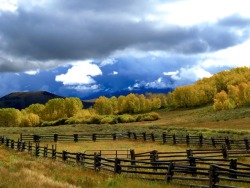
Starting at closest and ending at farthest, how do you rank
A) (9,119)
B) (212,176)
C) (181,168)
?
(212,176)
(181,168)
(9,119)

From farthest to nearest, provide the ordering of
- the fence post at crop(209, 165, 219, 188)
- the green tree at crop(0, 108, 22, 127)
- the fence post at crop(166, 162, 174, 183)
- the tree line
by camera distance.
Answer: the tree line, the green tree at crop(0, 108, 22, 127), the fence post at crop(166, 162, 174, 183), the fence post at crop(209, 165, 219, 188)

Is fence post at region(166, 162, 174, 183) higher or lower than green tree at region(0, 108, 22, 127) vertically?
lower

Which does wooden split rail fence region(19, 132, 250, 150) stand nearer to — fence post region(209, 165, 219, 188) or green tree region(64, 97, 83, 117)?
fence post region(209, 165, 219, 188)

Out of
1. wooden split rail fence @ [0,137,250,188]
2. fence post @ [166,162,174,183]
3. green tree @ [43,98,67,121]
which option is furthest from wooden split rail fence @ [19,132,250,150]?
green tree @ [43,98,67,121]

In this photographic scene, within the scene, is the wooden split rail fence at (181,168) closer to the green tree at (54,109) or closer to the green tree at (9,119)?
the green tree at (9,119)

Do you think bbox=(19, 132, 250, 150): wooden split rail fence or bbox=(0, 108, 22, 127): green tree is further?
bbox=(0, 108, 22, 127): green tree

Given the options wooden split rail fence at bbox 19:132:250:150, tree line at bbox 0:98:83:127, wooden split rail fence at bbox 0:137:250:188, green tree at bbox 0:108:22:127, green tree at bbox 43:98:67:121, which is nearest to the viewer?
wooden split rail fence at bbox 0:137:250:188

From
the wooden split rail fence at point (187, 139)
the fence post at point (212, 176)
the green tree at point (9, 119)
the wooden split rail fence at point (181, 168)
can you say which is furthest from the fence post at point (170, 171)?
the green tree at point (9, 119)

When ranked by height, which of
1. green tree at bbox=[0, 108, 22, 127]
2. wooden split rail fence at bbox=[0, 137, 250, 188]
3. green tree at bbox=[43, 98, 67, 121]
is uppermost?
green tree at bbox=[43, 98, 67, 121]

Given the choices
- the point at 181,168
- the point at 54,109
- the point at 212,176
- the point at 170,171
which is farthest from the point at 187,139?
the point at 54,109

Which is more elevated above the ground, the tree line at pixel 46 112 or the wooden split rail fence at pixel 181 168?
the tree line at pixel 46 112

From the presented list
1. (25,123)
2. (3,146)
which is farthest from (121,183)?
(25,123)

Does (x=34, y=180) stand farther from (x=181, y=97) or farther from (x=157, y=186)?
(x=181, y=97)

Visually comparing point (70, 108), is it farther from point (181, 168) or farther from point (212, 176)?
point (212, 176)
